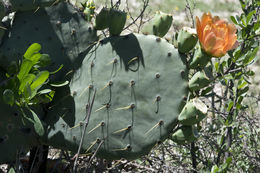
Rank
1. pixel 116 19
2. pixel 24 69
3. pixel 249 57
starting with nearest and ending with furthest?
pixel 24 69
pixel 116 19
pixel 249 57

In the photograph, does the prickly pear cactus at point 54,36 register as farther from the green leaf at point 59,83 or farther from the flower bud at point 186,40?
the flower bud at point 186,40

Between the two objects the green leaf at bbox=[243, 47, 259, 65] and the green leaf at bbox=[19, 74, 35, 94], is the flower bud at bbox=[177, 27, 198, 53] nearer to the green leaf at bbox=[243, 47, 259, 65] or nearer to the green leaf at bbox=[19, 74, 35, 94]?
the green leaf at bbox=[243, 47, 259, 65]

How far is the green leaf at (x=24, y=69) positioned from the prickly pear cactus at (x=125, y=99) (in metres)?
0.24

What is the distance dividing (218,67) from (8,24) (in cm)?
104

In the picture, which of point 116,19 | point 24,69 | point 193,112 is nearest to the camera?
point 193,112

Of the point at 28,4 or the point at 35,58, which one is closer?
the point at 35,58

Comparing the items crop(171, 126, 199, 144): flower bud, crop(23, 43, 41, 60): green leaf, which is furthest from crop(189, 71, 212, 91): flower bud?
crop(23, 43, 41, 60): green leaf

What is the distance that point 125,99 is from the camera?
4.91 feet

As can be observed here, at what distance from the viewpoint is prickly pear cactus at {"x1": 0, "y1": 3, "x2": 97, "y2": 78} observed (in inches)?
66.9

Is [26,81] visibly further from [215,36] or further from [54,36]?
[215,36]

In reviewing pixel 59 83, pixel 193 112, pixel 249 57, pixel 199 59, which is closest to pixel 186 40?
pixel 199 59

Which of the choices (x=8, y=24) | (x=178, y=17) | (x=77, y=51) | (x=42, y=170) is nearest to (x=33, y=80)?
(x=77, y=51)

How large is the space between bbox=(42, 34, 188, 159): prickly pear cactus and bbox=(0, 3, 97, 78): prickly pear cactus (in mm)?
124

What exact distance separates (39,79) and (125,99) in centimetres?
36
